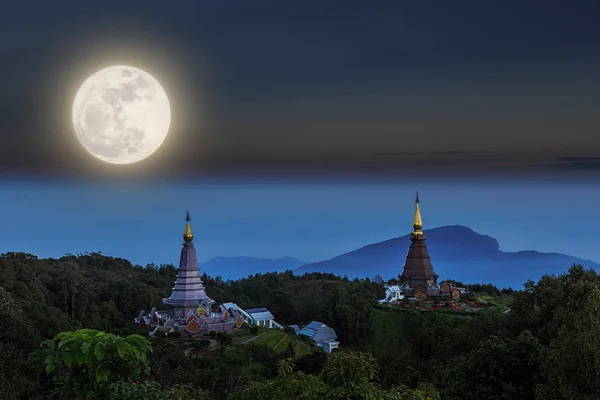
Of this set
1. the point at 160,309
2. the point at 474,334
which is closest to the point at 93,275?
the point at 160,309

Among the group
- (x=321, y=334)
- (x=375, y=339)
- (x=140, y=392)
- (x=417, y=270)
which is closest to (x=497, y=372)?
(x=140, y=392)

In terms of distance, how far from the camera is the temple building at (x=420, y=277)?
49.5 meters

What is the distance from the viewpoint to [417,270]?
52188 millimetres

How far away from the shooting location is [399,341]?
1620 inches

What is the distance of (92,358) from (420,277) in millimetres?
44383

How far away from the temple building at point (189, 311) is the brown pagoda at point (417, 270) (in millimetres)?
14846

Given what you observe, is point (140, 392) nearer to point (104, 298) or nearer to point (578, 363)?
point (578, 363)

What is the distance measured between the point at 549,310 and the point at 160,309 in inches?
1359

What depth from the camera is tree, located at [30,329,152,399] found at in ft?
30.3

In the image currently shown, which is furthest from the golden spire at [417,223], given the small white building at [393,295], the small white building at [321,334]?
the small white building at [321,334]

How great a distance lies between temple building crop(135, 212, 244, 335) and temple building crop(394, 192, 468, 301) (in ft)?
47.4

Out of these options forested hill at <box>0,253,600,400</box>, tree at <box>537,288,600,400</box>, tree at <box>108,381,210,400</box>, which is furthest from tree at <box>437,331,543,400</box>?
tree at <box>108,381,210,400</box>

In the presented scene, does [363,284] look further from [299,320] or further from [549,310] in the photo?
[549,310]

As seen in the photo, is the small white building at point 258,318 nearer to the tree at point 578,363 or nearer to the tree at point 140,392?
the tree at point 578,363
